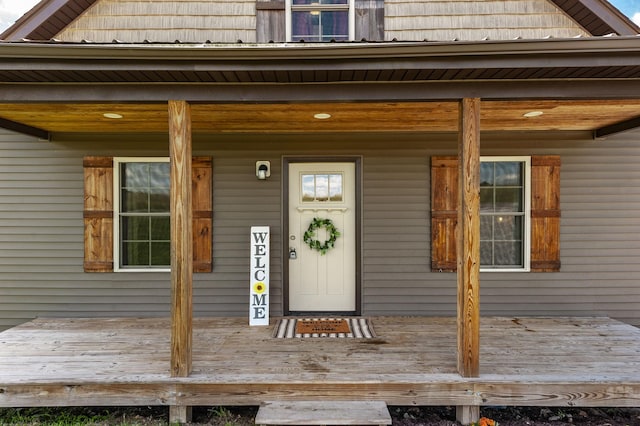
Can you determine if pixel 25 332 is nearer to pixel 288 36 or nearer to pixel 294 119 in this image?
pixel 294 119

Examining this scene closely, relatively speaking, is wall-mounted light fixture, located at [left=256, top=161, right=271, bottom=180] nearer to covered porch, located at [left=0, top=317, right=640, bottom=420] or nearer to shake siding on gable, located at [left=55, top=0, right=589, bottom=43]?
shake siding on gable, located at [left=55, top=0, right=589, bottom=43]

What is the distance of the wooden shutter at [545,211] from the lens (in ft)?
Result: 14.5

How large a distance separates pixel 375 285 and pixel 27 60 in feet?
12.4

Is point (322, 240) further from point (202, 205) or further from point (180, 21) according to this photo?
point (180, 21)

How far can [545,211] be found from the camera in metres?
4.41

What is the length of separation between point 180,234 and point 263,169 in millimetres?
1779

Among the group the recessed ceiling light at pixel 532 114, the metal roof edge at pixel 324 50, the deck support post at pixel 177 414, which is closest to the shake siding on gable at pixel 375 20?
the recessed ceiling light at pixel 532 114

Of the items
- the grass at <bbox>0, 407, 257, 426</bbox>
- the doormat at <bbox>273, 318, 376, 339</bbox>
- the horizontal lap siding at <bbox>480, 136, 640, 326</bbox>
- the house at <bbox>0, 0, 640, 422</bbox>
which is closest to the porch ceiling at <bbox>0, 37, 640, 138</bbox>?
the house at <bbox>0, 0, 640, 422</bbox>

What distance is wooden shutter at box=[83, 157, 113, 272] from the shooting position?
4.43 metres

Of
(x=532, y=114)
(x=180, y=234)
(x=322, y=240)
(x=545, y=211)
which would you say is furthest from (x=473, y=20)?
(x=180, y=234)

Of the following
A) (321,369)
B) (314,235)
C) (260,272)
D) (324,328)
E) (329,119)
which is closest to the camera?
(321,369)

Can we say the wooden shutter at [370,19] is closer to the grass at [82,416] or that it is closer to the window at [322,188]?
the window at [322,188]

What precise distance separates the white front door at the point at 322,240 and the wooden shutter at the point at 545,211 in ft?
6.91

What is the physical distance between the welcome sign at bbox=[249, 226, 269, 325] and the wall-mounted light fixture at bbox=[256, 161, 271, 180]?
0.61 metres
